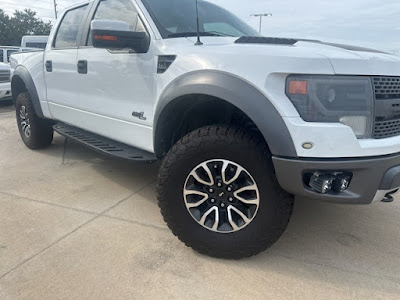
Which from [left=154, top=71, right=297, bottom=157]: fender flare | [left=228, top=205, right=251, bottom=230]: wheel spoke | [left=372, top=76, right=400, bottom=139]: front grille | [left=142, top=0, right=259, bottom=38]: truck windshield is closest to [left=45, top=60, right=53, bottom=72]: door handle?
[left=142, top=0, right=259, bottom=38]: truck windshield

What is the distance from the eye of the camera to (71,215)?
308 centimetres

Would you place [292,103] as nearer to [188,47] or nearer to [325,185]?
[325,185]

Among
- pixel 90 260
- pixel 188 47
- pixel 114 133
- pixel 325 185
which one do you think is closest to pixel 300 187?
pixel 325 185

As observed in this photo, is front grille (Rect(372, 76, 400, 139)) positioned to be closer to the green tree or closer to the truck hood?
the truck hood

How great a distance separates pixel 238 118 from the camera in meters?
2.53

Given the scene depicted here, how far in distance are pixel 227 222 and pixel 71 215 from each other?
147 centimetres

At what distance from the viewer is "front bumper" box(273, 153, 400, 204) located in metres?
1.96

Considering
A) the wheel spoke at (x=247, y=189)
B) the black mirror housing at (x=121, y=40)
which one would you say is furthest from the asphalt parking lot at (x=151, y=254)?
the black mirror housing at (x=121, y=40)

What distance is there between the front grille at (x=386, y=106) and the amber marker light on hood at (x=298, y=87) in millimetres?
410

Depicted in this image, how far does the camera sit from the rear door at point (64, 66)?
12.7 ft

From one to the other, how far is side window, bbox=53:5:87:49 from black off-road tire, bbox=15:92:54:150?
1.04 meters

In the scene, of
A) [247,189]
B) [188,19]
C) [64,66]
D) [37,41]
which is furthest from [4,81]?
[247,189]

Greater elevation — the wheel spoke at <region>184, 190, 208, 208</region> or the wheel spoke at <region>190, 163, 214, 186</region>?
the wheel spoke at <region>190, 163, 214, 186</region>

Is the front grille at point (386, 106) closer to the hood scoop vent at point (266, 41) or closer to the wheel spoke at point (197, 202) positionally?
the hood scoop vent at point (266, 41)
